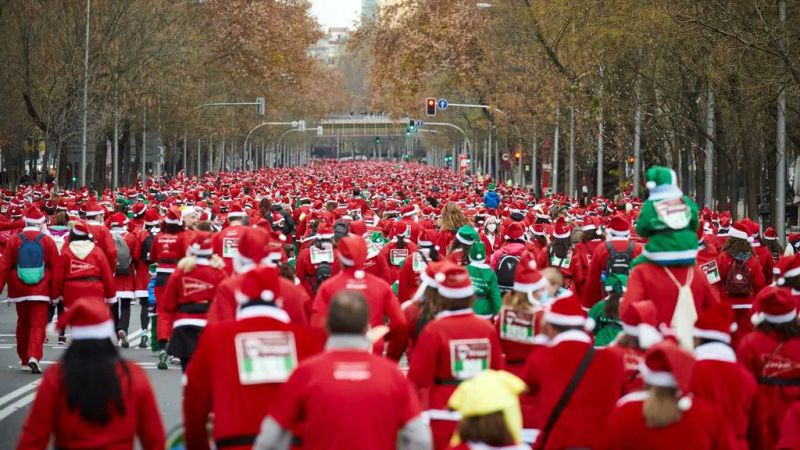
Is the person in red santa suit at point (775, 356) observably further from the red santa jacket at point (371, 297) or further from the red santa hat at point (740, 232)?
the red santa hat at point (740, 232)

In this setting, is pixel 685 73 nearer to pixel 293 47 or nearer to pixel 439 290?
pixel 439 290

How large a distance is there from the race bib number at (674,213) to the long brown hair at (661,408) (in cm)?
401

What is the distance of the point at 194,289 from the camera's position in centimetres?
1266

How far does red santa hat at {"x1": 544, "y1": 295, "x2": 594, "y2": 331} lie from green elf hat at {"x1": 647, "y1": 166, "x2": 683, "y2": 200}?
2880 millimetres

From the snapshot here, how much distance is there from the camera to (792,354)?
356 inches

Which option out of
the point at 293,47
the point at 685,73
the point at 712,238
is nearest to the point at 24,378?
the point at 712,238

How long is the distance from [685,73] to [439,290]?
28337 millimetres

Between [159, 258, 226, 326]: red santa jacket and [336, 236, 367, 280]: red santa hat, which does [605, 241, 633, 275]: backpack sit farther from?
[336, 236, 367, 280]: red santa hat

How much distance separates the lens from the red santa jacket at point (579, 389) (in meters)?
7.67

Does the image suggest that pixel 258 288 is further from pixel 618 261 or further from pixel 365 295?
pixel 618 261

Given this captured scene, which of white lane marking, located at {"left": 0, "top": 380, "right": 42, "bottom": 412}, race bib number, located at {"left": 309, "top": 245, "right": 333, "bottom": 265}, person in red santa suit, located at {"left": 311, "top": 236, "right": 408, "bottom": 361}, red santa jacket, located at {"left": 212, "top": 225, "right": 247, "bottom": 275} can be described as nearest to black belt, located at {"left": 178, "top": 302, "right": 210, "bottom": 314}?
red santa jacket, located at {"left": 212, "top": 225, "right": 247, "bottom": 275}

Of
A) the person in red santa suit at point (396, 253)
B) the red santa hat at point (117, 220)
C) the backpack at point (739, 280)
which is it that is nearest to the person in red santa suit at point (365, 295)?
the backpack at point (739, 280)

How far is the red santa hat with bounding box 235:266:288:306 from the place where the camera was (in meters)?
7.33

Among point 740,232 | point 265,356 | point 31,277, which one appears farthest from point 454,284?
point 31,277
